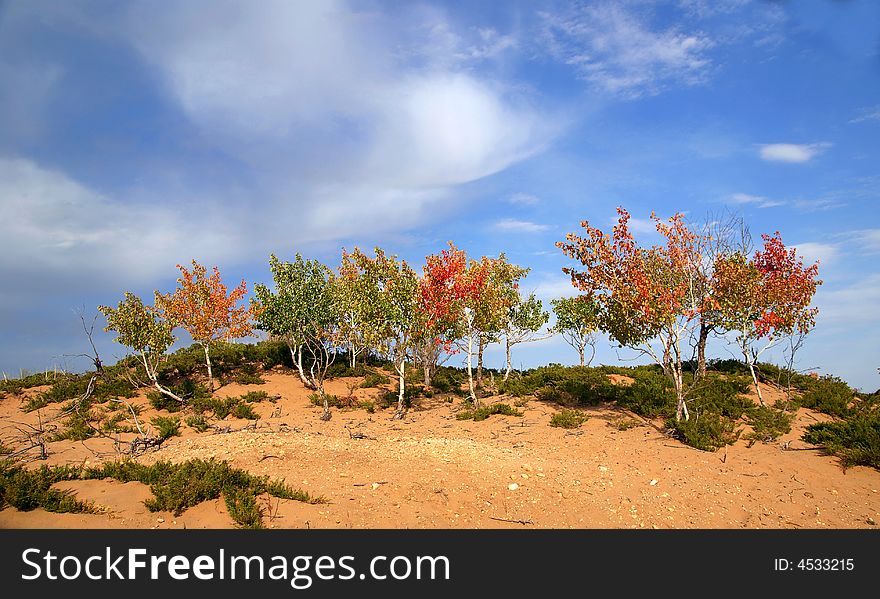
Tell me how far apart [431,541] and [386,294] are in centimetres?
1659

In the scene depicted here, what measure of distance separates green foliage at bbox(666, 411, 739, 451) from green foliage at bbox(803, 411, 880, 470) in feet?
7.08

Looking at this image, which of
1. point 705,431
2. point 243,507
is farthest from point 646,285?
point 243,507

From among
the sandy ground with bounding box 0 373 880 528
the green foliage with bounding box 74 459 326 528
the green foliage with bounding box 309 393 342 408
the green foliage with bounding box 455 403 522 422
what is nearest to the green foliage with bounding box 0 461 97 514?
the sandy ground with bounding box 0 373 880 528

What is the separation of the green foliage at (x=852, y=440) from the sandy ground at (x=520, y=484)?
1.01 feet

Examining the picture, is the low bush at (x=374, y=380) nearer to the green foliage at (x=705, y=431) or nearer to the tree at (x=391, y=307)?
the tree at (x=391, y=307)

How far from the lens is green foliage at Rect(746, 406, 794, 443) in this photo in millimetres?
16391

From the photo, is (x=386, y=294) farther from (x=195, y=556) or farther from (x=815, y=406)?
(x=815, y=406)

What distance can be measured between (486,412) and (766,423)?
33.6 feet

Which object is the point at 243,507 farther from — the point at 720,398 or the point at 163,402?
the point at 163,402

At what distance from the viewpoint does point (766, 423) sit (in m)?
17.9

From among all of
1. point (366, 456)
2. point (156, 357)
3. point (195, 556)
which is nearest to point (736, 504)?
point (366, 456)

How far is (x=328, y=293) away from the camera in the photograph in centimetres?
2888

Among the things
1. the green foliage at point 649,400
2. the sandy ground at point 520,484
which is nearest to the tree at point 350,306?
the sandy ground at point 520,484

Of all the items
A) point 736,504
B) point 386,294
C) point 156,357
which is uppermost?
point 386,294
